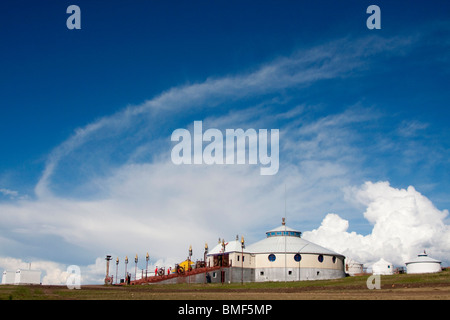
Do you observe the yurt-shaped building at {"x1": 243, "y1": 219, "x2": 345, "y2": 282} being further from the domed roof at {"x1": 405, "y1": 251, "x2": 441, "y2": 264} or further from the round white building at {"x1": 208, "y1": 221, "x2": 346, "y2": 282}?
the domed roof at {"x1": 405, "y1": 251, "x2": 441, "y2": 264}

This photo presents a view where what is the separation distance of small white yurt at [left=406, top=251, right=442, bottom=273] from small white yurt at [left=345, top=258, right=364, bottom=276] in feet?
71.3

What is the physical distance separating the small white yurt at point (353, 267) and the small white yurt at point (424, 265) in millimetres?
21719

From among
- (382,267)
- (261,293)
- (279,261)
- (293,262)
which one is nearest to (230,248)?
(279,261)

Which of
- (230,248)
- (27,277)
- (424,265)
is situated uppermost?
(230,248)

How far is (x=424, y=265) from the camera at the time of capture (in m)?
73.2

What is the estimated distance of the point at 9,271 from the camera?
8481 cm

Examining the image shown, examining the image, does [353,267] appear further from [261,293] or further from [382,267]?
[261,293]

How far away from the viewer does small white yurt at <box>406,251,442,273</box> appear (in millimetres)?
72688

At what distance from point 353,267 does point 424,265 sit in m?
25.4

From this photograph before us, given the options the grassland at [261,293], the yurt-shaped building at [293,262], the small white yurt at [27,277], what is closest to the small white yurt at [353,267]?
the yurt-shaped building at [293,262]
